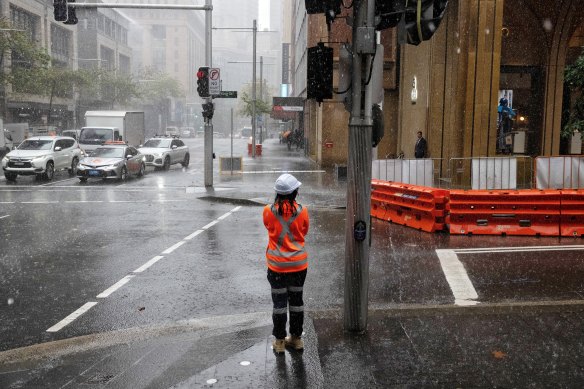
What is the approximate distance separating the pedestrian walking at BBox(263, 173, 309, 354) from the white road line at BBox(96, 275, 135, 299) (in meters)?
3.49

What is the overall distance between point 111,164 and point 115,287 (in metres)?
Result: 17.1

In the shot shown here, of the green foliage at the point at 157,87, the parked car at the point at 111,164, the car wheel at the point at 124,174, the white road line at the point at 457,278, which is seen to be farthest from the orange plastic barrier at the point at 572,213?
the green foliage at the point at 157,87

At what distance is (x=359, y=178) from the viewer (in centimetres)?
626

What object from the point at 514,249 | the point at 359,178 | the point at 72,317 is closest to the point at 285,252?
the point at 359,178

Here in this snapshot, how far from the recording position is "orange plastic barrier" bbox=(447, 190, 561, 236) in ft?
41.8

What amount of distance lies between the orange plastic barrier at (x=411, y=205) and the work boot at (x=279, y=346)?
8030mm

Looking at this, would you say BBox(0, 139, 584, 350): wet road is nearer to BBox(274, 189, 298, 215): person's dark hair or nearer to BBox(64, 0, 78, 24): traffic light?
BBox(274, 189, 298, 215): person's dark hair

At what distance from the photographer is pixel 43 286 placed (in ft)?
29.6

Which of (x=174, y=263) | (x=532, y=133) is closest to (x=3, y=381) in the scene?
(x=174, y=263)

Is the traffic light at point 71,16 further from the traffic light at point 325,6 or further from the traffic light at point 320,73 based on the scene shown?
the traffic light at point 320,73

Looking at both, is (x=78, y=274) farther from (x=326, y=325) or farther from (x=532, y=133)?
(x=532, y=133)

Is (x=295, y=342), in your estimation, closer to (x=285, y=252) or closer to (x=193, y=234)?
(x=285, y=252)

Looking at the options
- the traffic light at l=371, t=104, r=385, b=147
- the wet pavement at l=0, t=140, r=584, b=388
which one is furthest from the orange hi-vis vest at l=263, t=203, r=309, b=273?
the traffic light at l=371, t=104, r=385, b=147

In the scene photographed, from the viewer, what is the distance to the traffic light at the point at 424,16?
5.75m
